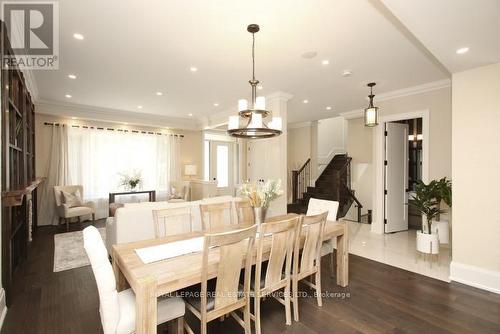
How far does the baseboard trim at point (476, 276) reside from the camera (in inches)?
110

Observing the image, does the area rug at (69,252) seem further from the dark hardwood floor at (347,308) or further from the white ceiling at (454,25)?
the white ceiling at (454,25)

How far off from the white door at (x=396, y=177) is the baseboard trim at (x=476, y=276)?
7.36ft

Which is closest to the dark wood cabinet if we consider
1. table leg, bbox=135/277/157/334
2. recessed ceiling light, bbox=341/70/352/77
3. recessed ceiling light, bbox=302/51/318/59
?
table leg, bbox=135/277/157/334

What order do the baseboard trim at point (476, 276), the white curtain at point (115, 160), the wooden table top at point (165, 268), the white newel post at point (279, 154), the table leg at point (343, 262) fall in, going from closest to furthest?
the wooden table top at point (165, 268) < the baseboard trim at point (476, 276) < the table leg at point (343, 262) < the white newel post at point (279, 154) < the white curtain at point (115, 160)

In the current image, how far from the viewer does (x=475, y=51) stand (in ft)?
8.28

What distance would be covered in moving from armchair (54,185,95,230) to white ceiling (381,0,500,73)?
21.6ft

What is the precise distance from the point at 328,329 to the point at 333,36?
9.96ft

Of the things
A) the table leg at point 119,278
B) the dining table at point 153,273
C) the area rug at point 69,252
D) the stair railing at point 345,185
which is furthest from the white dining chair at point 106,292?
the stair railing at point 345,185

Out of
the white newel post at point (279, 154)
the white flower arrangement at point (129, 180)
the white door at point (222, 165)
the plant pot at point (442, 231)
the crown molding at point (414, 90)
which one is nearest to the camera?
the plant pot at point (442, 231)

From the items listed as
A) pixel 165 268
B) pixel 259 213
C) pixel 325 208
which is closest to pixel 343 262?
pixel 325 208

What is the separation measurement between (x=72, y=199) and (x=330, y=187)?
262 inches

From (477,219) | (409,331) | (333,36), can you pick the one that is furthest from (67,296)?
(477,219)

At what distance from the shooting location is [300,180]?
334 inches

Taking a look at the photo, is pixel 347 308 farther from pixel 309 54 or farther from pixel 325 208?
pixel 309 54
